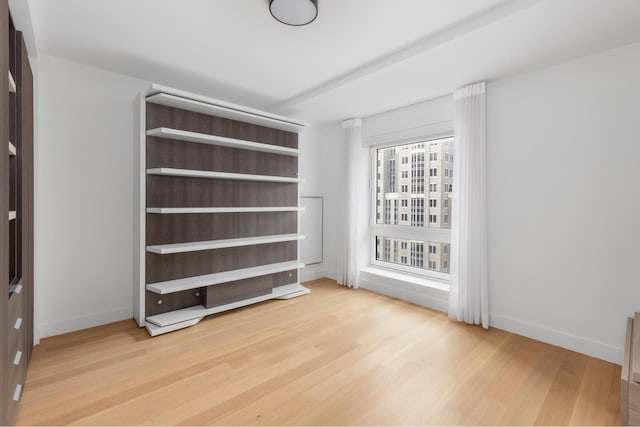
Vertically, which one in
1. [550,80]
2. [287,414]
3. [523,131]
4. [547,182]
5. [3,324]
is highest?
[550,80]

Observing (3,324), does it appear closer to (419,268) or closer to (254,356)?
(254,356)

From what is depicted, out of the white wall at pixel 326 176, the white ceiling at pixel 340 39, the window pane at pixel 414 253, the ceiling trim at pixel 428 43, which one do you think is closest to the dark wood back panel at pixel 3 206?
the white ceiling at pixel 340 39

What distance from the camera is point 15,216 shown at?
5.48ft

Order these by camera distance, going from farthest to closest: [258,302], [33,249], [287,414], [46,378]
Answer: [258,302] → [33,249] → [46,378] → [287,414]

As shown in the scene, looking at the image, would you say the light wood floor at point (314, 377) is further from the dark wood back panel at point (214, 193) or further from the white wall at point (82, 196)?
the dark wood back panel at point (214, 193)

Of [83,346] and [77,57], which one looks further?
[77,57]

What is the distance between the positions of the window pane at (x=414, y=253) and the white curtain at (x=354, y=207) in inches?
9.9

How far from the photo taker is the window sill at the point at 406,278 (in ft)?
10.6

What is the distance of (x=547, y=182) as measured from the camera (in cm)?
244

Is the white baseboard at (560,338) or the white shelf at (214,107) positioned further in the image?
the white shelf at (214,107)

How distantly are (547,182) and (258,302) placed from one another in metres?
3.07

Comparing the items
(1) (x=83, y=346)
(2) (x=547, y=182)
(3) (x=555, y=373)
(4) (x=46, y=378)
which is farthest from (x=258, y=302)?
(2) (x=547, y=182)

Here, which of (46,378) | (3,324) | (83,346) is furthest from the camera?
(83,346)

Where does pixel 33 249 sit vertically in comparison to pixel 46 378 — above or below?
above
